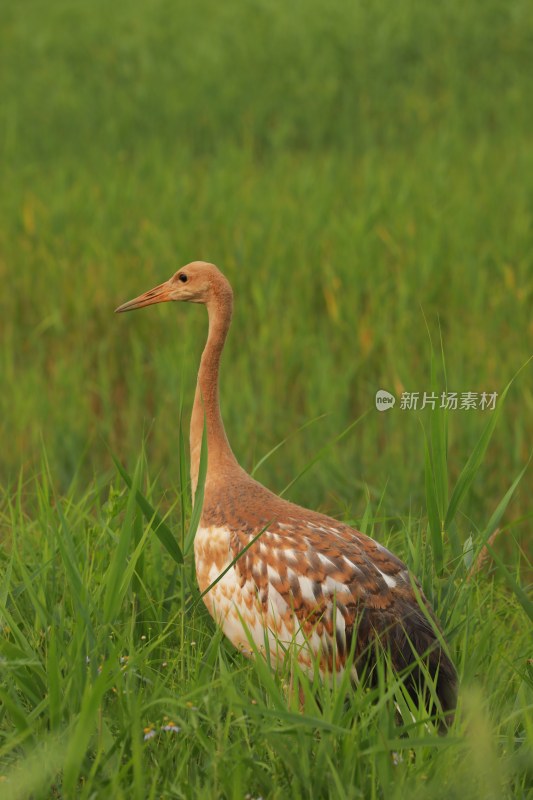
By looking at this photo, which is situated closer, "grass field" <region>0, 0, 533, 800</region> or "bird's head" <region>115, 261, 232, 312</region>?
"grass field" <region>0, 0, 533, 800</region>

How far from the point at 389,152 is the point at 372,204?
2.41m

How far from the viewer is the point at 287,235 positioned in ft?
22.7

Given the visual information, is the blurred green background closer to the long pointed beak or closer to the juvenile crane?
the long pointed beak

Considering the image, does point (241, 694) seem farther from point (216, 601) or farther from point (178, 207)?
point (178, 207)

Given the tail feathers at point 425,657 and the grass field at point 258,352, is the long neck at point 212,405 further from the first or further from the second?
the tail feathers at point 425,657

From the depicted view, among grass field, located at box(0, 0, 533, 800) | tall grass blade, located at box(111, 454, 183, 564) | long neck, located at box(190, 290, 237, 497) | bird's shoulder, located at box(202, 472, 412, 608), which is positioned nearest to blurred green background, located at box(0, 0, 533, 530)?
grass field, located at box(0, 0, 533, 800)

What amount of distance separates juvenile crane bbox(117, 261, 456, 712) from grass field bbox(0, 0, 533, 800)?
93 mm

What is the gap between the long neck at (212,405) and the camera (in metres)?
3.20

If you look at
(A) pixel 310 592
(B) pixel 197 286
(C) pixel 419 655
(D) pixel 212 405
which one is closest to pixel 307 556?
(A) pixel 310 592

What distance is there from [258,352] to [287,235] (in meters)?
1.33

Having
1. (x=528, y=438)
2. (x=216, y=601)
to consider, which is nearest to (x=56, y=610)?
(x=216, y=601)

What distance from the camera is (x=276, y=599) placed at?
2775mm

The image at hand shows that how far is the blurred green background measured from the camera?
525cm

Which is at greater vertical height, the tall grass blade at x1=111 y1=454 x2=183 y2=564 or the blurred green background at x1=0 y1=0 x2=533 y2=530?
the blurred green background at x1=0 y1=0 x2=533 y2=530
